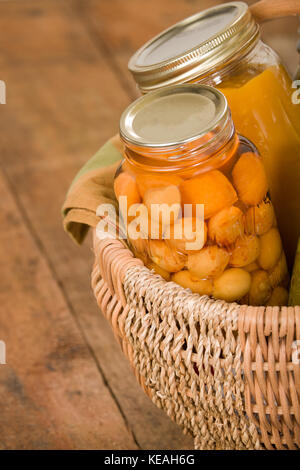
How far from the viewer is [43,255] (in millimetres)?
776

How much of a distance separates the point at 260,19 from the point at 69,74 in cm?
62

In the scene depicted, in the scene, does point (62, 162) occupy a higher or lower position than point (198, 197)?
lower

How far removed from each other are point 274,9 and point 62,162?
→ 46 centimetres

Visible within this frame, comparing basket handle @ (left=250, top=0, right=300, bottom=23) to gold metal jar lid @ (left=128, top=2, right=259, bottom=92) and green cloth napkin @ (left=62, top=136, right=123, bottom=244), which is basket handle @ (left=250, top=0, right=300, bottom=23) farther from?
green cloth napkin @ (left=62, top=136, right=123, bottom=244)

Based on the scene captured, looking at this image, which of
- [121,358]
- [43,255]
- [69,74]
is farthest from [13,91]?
[121,358]

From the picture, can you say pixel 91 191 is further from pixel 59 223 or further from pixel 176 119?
pixel 59 223

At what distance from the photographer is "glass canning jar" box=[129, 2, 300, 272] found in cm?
48

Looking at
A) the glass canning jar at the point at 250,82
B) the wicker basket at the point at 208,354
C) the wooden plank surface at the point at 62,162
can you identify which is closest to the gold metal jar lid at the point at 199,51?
the glass canning jar at the point at 250,82

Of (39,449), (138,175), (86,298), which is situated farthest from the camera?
(86,298)

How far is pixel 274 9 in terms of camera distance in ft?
1.72

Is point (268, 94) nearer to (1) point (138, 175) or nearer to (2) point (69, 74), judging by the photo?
(1) point (138, 175)

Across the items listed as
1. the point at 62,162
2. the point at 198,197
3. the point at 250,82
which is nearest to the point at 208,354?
the point at 198,197

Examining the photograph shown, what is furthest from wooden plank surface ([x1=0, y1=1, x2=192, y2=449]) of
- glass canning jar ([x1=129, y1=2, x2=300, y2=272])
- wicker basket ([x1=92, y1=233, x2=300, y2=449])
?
glass canning jar ([x1=129, y1=2, x2=300, y2=272])

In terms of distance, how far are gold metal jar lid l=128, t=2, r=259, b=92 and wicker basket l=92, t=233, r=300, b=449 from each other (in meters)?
0.14
